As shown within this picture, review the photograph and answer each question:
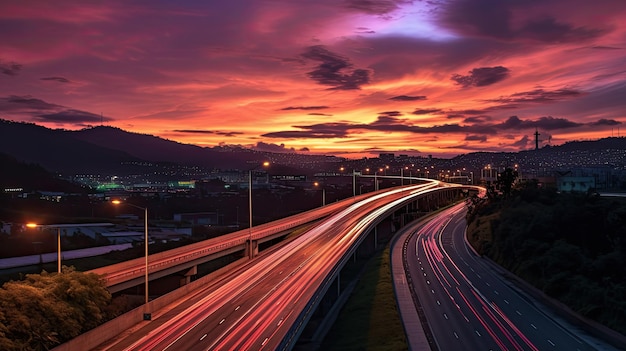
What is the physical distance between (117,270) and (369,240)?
2578 inches

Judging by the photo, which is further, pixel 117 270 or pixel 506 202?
pixel 506 202

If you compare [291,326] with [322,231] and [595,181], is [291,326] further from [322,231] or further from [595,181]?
[595,181]

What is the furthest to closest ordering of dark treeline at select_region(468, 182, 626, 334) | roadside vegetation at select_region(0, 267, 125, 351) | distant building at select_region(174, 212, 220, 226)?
1. distant building at select_region(174, 212, 220, 226)
2. dark treeline at select_region(468, 182, 626, 334)
3. roadside vegetation at select_region(0, 267, 125, 351)

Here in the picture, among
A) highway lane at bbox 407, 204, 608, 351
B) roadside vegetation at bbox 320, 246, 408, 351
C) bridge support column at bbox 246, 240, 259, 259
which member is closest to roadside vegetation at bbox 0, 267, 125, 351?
roadside vegetation at bbox 320, 246, 408, 351

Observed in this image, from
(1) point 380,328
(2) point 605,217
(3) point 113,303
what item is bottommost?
(1) point 380,328

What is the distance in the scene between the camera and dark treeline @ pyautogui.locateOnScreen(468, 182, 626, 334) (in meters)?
51.0

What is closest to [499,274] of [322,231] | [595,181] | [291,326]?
[322,231]

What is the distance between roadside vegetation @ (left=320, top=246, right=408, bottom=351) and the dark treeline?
1731 centimetres

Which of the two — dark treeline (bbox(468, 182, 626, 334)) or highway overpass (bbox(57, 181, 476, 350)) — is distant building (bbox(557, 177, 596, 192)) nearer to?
dark treeline (bbox(468, 182, 626, 334))

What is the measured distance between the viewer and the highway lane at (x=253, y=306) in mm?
34469

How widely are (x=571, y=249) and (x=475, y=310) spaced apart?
1890 centimetres

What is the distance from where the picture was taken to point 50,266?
67125mm

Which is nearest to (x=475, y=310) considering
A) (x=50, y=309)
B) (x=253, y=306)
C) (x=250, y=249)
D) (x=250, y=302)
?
(x=250, y=302)

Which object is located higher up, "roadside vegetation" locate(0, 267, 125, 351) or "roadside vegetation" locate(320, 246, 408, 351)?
"roadside vegetation" locate(0, 267, 125, 351)
